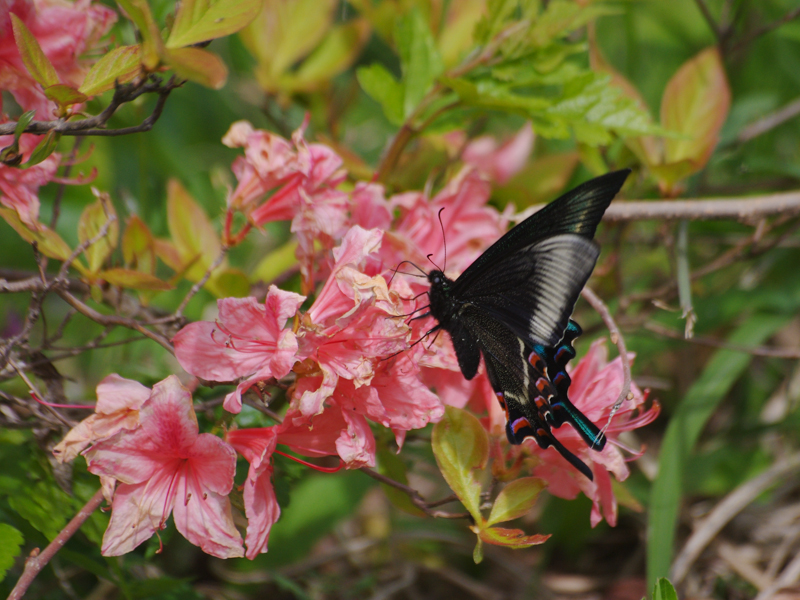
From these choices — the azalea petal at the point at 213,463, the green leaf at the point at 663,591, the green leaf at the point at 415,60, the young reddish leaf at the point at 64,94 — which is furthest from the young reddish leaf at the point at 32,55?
the green leaf at the point at 663,591

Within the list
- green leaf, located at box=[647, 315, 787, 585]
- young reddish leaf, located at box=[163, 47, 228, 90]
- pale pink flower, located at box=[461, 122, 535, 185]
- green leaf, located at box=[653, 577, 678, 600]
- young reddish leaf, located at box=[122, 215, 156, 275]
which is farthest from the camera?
pale pink flower, located at box=[461, 122, 535, 185]

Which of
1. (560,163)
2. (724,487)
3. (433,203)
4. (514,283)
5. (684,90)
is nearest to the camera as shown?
(514,283)

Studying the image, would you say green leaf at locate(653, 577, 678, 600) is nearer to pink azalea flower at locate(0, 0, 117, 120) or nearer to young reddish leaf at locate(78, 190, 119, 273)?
young reddish leaf at locate(78, 190, 119, 273)

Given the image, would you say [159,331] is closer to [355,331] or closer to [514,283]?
[355,331]

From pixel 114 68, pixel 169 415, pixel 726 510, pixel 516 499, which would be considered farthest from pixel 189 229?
pixel 726 510

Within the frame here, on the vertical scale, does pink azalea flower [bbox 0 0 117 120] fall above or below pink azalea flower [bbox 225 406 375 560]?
above

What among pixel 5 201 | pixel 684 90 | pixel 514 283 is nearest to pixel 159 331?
pixel 5 201

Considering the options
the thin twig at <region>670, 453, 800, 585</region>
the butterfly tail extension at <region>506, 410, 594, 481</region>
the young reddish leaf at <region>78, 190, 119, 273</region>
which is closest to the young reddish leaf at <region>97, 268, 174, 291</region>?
the young reddish leaf at <region>78, 190, 119, 273</region>
